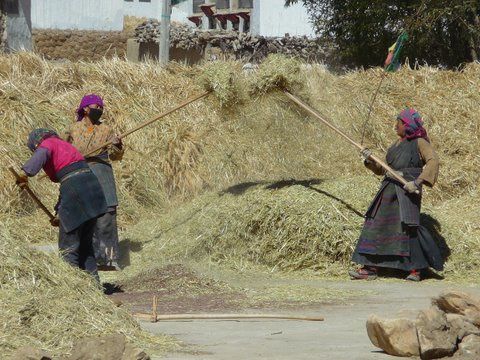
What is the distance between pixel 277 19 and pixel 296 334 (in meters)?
32.6

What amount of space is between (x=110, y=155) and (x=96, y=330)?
15.8 feet

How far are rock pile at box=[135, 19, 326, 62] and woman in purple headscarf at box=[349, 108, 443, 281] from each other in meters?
18.0

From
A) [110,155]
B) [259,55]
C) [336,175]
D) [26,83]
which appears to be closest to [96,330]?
[110,155]

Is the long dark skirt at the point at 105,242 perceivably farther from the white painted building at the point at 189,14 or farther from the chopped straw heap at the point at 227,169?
the white painted building at the point at 189,14

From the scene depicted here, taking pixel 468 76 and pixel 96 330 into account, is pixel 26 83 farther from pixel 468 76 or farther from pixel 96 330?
pixel 96 330

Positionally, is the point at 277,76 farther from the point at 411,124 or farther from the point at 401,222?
the point at 401,222

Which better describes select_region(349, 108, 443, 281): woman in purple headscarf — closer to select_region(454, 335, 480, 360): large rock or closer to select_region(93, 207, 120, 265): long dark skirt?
select_region(93, 207, 120, 265): long dark skirt

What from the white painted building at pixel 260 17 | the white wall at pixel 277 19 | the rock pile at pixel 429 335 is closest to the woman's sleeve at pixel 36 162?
the rock pile at pixel 429 335

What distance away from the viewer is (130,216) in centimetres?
1502

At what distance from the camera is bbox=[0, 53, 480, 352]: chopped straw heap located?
830 centimetres

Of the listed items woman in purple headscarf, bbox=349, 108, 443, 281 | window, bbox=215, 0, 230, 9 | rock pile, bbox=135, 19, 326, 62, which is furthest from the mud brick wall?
woman in purple headscarf, bbox=349, 108, 443, 281

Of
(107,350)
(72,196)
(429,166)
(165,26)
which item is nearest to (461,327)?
(107,350)

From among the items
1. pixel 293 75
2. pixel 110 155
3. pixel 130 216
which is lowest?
pixel 130 216

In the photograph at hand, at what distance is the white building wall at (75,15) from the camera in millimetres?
43625
